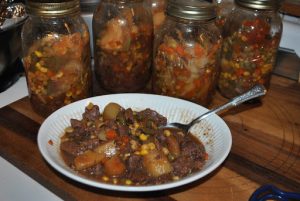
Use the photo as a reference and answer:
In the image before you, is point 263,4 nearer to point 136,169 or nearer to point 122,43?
point 122,43

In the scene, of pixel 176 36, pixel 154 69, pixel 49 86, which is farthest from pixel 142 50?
pixel 49 86

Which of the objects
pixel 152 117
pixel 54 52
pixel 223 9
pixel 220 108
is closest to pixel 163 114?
pixel 152 117

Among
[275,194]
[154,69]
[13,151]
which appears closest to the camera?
[275,194]

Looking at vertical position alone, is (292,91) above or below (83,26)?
below

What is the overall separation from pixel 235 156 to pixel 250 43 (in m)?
0.45

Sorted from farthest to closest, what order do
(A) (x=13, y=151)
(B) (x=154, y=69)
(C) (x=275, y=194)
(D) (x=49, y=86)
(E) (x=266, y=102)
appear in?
(E) (x=266, y=102) < (B) (x=154, y=69) < (D) (x=49, y=86) < (A) (x=13, y=151) < (C) (x=275, y=194)

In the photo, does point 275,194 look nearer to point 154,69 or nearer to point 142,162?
point 142,162

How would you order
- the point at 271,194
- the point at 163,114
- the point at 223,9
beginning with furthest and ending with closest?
the point at 223,9 → the point at 163,114 → the point at 271,194

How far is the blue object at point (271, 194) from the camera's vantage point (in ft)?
3.07

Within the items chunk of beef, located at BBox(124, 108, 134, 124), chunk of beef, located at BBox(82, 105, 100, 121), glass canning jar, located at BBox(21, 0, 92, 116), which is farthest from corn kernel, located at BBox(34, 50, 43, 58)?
chunk of beef, located at BBox(124, 108, 134, 124)

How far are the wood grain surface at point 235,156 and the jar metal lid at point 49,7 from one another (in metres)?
0.37

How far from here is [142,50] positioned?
1.43m

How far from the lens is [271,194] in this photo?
955 millimetres

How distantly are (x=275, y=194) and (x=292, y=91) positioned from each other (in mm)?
741
